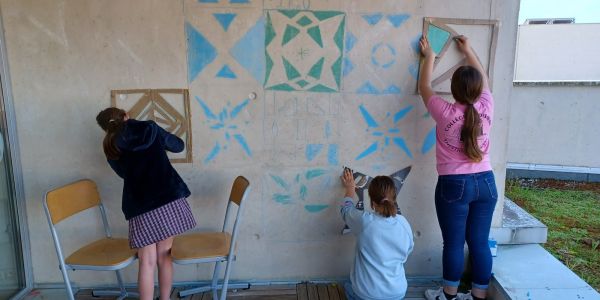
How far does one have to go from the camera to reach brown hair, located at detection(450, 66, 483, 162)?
2.13 meters

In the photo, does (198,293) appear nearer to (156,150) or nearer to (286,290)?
(286,290)

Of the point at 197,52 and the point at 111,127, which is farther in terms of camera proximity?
the point at 197,52

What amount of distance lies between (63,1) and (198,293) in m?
2.11

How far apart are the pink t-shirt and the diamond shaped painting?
27.4 inches

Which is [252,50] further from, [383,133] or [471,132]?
[471,132]

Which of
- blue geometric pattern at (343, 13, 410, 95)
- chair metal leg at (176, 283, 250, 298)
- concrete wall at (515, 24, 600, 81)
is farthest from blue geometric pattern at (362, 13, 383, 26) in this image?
concrete wall at (515, 24, 600, 81)

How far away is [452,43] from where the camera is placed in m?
2.54

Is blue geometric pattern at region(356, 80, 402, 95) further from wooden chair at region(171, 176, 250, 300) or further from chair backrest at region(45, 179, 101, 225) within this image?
chair backrest at region(45, 179, 101, 225)

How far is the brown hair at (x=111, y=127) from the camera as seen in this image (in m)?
2.06

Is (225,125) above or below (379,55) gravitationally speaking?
below

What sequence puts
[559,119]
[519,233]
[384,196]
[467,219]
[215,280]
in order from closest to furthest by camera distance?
[384,196] → [467,219] → [215,280] → [519,233] → [559,119]

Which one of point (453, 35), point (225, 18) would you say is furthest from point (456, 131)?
point (225, 18)

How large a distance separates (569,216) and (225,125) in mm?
3975

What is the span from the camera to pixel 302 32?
245 centimetres
